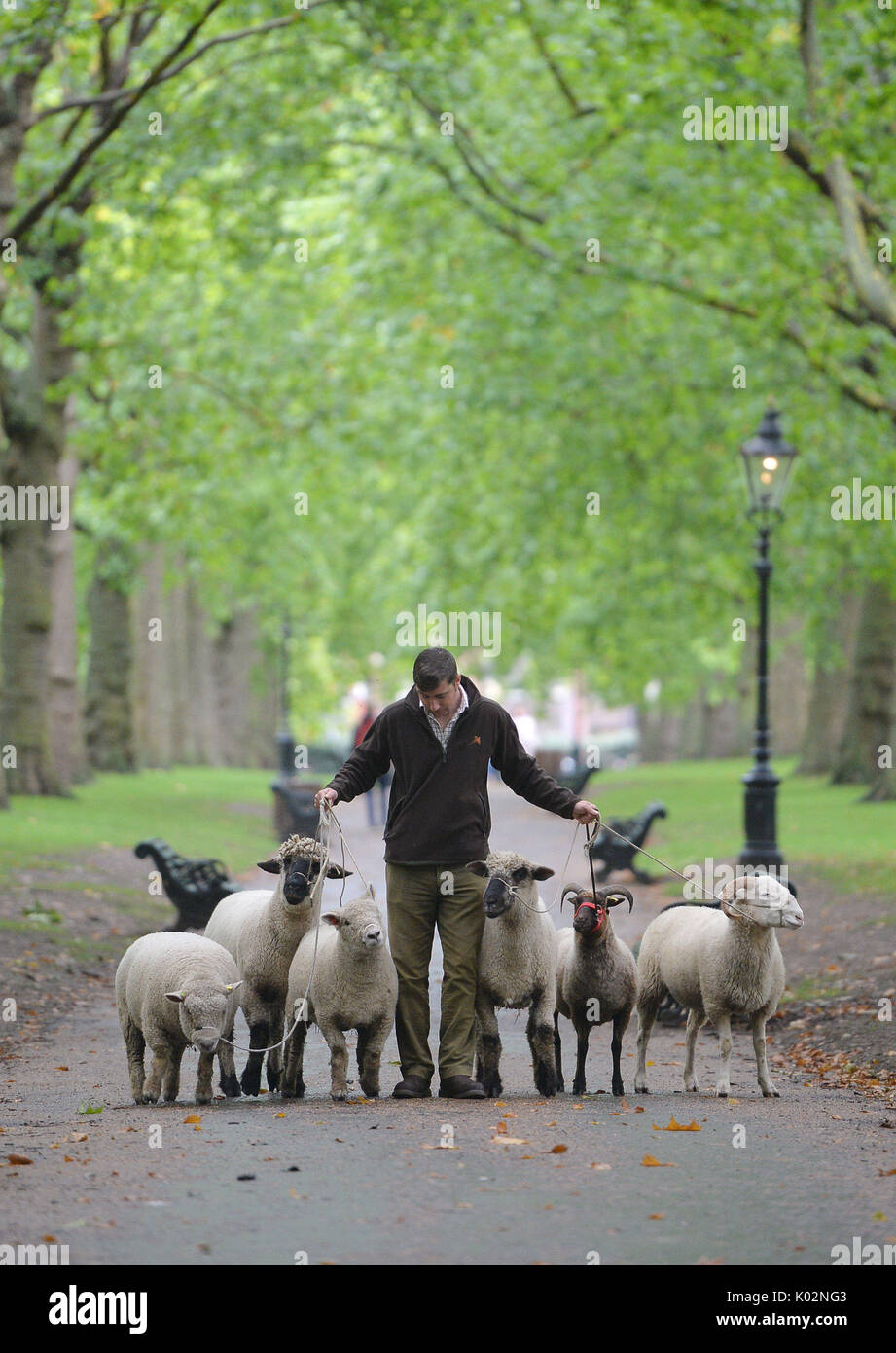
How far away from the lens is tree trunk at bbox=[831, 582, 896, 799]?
29547 millimetres

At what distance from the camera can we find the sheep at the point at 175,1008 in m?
8.95

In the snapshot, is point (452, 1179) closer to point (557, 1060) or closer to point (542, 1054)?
point (542, 1054)

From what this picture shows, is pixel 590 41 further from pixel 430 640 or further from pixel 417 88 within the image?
pixel 430 640

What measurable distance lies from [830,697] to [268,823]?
1257 centimetres

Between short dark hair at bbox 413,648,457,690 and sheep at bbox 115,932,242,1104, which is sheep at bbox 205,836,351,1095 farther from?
short dark hair at bbox 413,648,457,690

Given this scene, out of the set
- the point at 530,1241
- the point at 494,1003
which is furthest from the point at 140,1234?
the point at 494,1003

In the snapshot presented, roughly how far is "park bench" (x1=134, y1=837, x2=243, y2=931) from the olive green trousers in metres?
5.96

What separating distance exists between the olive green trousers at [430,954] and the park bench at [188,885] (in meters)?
5.96

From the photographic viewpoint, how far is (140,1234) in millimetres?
6000

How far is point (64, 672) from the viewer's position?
1174 inches
